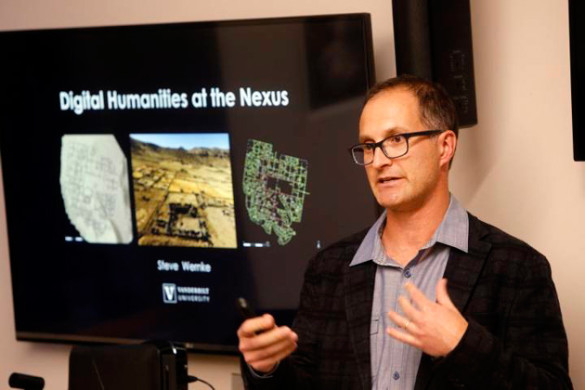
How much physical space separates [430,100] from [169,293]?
153cm

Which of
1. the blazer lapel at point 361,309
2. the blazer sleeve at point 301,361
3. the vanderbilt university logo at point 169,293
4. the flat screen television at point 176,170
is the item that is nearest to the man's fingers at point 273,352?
the blazer sleeve at point 301,361

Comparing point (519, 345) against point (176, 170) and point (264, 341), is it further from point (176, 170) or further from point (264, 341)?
point (176, 170)

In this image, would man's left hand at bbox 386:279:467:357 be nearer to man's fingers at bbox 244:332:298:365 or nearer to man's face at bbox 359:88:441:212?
man's fingers at bbox 244:332:298:365

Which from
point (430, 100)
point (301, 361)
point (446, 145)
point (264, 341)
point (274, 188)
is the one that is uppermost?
point (430, 100)

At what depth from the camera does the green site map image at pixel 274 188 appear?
3.39 metres

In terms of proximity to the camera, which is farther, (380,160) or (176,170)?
(176,170)

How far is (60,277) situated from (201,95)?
3.06 ft

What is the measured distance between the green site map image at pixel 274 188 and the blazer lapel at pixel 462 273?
104 centimetres

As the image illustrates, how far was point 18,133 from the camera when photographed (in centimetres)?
386

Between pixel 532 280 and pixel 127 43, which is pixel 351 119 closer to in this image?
pixel 127 43

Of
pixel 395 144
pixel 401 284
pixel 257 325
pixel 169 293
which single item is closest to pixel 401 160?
pixel 395 144

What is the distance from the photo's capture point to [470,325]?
6.90 feet

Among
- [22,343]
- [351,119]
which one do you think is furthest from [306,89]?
[22,343]

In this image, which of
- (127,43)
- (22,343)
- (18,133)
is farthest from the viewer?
(22,343)
